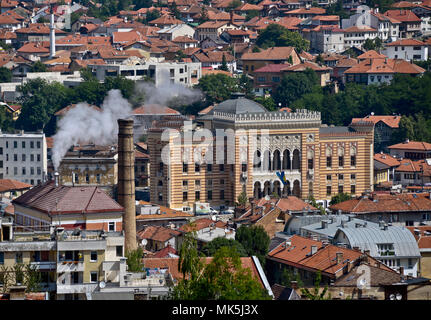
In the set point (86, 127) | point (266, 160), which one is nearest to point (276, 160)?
point (266, 160)

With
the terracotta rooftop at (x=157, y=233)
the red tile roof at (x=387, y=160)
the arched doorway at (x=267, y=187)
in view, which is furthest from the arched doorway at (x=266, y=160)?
the terracotta rooftop at (x=157, y=233)

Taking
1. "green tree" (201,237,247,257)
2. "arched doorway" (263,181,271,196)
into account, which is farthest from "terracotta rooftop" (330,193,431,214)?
"green tree" (201,237,247,257)

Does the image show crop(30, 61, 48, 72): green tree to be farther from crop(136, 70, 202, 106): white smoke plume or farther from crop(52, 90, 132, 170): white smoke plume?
crop(52, 90, 132, 170): white smoke plume

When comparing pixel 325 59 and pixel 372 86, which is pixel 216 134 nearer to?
pixel 372 86

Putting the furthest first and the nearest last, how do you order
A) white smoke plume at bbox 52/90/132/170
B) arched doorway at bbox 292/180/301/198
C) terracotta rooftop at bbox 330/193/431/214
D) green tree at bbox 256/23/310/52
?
green tree at bbox 256/23/310/52
white smoke plume at bbox 52/90/132/170
arched doorway at bbox 292/180/301/198
terracotta rooftop at bbox 330/193/431/214

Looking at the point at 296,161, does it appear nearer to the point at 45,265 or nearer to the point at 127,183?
the point at 127,183

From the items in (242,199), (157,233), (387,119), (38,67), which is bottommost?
(157,233)
